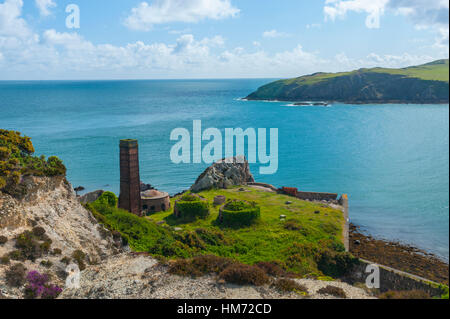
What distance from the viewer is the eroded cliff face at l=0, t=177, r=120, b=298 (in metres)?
21.1

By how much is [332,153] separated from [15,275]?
96.7 meters

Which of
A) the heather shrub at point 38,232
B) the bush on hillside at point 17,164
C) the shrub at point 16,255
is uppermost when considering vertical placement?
the bush on hillside at point 17,164

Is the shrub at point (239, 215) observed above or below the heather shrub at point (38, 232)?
below

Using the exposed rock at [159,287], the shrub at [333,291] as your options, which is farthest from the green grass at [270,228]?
the shrub at [333,291]

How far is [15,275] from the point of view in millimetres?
19109

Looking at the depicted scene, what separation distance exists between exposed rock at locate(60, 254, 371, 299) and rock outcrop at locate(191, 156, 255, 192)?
35.7 meters

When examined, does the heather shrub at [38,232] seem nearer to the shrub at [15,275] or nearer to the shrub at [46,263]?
the shrub at [46,263]

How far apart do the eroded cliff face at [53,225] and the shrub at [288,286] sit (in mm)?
12744

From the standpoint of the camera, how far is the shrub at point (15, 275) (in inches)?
741

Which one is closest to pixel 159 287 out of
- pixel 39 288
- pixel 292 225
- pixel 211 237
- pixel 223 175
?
pixel 39 288

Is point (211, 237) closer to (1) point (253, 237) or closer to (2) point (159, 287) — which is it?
(1) point (253, 237)

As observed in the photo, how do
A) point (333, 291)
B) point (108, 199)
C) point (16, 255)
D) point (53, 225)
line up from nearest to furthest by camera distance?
point (333, 291) < point (16, 255) < point (53, 225) < point (108, 199)
